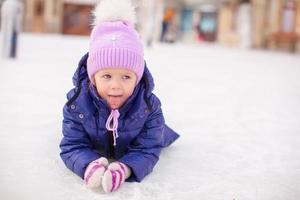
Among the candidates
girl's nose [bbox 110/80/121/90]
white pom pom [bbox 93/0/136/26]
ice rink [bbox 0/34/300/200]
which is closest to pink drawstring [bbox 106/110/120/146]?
girl's nose [bbox 110/80/121/90]

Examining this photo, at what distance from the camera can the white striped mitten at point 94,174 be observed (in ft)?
5.34

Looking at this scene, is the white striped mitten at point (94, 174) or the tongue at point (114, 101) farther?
the tongue at point (114, 101)

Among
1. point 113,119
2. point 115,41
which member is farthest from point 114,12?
point 113,119

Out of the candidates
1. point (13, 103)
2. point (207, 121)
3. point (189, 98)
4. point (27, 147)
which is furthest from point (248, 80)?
point (27, 147)

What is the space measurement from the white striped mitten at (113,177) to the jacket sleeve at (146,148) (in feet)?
0.28

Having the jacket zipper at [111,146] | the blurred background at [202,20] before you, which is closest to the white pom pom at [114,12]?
the jacket zipper at [111,146]

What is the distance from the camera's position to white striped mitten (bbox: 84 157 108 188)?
1629mm

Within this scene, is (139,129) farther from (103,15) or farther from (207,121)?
(207,121)

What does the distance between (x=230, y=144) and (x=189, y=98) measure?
195 centimetres

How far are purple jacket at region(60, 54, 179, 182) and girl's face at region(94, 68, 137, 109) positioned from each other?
0.05m

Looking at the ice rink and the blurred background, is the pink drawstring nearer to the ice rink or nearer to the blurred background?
the ice rink

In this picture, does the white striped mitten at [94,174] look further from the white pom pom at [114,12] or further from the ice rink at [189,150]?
the white pom pom at [114,12]

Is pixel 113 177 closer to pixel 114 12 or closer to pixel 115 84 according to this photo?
pixel 115 84

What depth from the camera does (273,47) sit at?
20.1 metres
